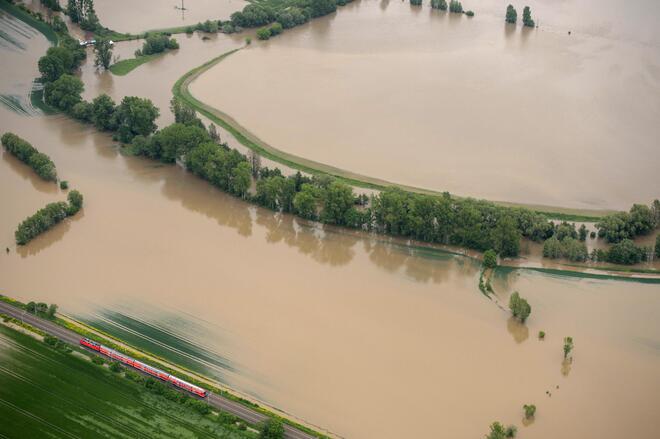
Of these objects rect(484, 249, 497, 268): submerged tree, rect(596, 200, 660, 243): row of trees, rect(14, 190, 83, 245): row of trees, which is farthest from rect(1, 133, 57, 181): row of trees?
rect(596, 200, 660, 243): row of trees

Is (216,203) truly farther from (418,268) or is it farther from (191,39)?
(191,39)

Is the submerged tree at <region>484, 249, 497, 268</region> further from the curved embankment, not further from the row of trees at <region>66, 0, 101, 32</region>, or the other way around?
the row of trees at <region>66, 0, 101, 32</region>

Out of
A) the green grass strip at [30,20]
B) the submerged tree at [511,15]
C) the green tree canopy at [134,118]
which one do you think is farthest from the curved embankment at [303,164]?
the submerged tree at [511,15]

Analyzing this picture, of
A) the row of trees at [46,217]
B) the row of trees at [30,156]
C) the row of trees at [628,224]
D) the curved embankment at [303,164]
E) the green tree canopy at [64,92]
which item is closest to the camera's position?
the row of trees at [628,224]

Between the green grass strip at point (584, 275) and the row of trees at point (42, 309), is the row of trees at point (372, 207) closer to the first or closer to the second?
the green grass strip at point (584, 275)

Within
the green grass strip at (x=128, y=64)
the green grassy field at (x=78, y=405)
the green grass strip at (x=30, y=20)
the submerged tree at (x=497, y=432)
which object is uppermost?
the green grass strip at (x=30, y=20)

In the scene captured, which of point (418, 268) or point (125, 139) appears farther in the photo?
point (125, 139)

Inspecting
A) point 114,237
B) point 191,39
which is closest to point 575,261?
point 114,237
